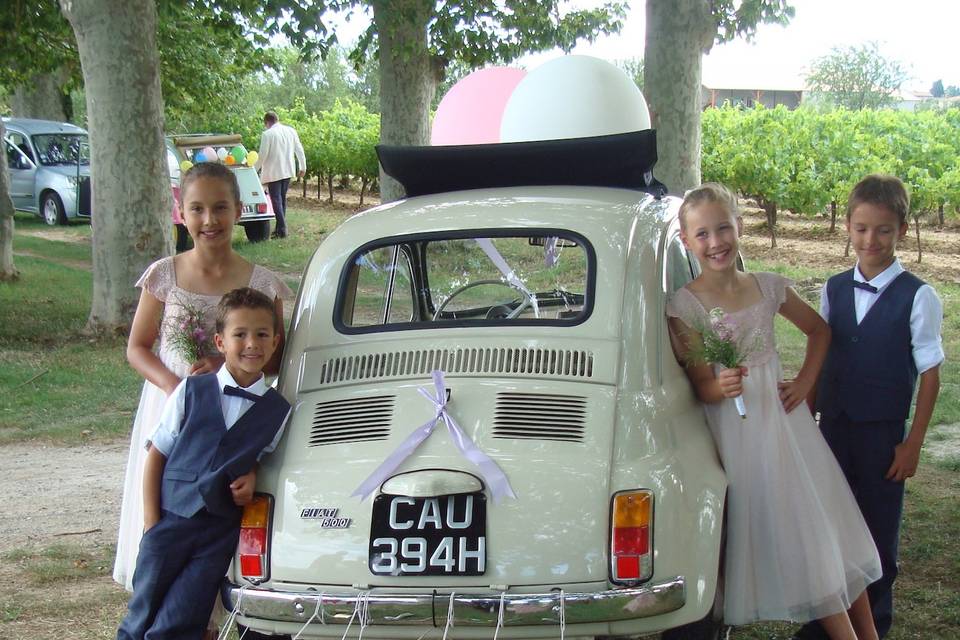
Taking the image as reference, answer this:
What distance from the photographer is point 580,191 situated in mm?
4652

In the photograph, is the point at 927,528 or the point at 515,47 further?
the point at 515,47

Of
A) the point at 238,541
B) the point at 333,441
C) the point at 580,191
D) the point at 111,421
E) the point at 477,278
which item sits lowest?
the point at 111,421

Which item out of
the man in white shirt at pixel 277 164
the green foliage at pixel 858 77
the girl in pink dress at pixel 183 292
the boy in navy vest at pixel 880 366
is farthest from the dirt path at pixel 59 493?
the green foliage at pixel 858 77

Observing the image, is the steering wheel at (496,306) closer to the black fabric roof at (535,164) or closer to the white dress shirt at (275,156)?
the black fabric roof at (535,164)

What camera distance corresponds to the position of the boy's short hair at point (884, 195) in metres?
4.24

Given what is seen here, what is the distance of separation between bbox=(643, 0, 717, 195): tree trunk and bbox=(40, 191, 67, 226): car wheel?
576 inches

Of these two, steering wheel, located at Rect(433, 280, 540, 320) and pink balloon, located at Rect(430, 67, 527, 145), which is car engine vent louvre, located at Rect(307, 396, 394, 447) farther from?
pink balloon, located at Rect(430, 67, 527, 145)

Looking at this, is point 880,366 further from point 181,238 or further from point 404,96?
point 181,238

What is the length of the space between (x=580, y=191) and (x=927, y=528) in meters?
2.92

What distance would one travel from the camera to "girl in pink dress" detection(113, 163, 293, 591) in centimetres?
423

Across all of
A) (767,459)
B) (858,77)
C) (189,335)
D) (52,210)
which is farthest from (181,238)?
(858,77)

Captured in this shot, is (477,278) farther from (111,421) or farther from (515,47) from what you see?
(515,47)

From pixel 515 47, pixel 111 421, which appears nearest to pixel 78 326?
pixel 111 421

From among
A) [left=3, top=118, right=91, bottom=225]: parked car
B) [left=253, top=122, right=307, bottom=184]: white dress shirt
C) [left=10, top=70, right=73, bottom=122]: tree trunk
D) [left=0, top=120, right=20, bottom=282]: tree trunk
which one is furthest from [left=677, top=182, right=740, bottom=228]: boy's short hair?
[left=10, top=70, right=73, bottom=122]: tree trunk
